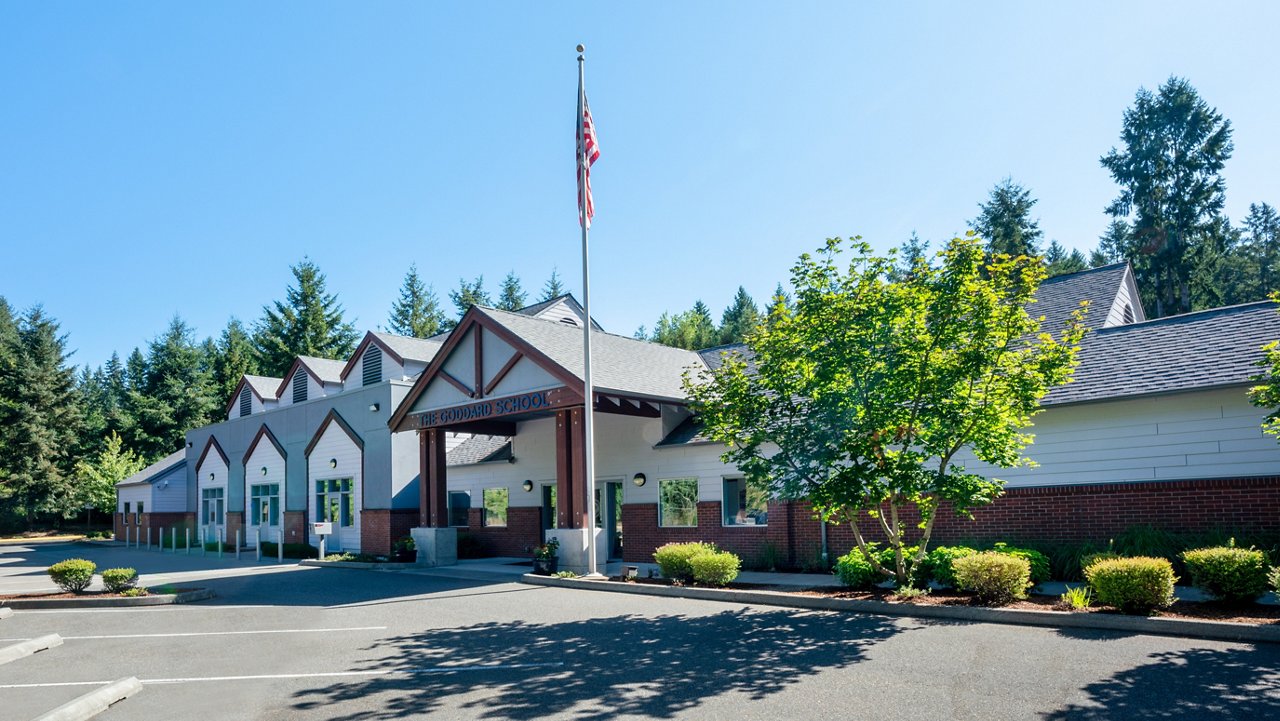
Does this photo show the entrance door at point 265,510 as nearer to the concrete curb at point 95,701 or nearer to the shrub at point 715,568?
the shrub at point 715,568

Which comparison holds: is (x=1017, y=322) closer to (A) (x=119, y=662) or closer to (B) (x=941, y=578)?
(B) (x=941, y=578)

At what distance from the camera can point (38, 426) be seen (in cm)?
5444

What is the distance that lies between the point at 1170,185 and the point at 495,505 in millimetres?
39062

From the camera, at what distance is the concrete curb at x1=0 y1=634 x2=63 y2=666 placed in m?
10.4

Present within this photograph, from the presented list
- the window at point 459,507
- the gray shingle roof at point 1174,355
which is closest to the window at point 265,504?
the window at point 459,507

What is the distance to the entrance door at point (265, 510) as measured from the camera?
108 feet

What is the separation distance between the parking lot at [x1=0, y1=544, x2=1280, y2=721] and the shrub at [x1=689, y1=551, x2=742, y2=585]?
1.18m

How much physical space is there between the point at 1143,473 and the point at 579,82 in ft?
43.1

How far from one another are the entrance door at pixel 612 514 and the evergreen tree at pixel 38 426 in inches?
1881

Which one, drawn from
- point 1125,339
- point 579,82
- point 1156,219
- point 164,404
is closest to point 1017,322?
point 1125,339

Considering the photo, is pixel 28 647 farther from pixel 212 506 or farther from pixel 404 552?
pixel 212 506

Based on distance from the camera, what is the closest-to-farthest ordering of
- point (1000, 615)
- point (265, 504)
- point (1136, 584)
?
point (1136, 584)
point (1000, 615)
point (265, 504)

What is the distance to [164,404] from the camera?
62938 mm

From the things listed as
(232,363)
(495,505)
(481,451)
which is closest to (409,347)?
(481,451)
